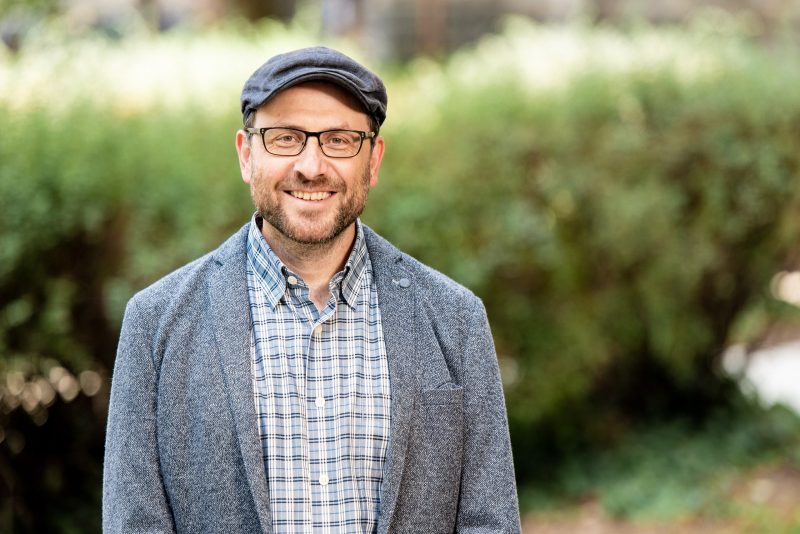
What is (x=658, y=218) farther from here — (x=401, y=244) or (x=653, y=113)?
(x=401, y=244)

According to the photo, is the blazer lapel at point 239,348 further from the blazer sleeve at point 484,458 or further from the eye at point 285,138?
the blazer sleeve at point 484,458

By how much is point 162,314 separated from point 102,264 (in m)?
3.10

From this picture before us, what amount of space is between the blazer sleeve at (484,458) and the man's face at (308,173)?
Answer: 0.46 meters

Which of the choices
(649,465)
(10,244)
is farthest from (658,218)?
(10,244)

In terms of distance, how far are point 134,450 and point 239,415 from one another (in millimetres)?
246

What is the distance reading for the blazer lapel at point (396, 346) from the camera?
8.02 feet

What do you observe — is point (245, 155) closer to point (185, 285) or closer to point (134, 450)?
point (185, 285)

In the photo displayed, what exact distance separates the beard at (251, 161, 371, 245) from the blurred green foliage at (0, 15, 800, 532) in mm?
2772

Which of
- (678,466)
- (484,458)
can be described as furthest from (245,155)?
(678,466)

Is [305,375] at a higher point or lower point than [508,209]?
lower

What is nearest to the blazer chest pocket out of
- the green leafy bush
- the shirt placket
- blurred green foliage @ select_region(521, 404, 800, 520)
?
the shirt placket

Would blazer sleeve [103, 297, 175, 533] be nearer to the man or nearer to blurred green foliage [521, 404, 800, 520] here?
the man

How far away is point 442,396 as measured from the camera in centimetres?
255

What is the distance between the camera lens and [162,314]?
2.51m
